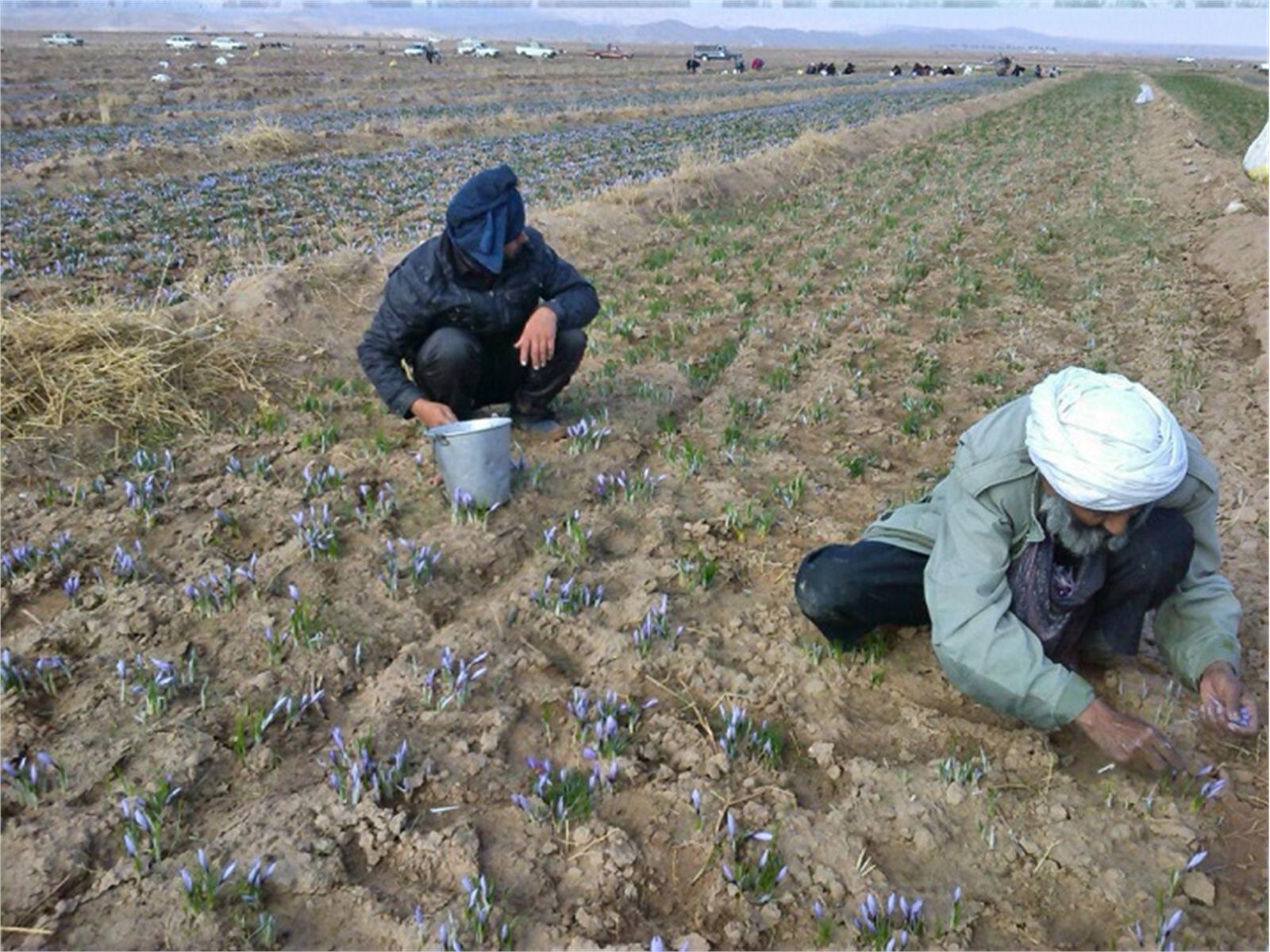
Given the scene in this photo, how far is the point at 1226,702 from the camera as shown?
119 inches

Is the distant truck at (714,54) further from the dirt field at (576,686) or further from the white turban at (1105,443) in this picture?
the white turban at (1105,443)

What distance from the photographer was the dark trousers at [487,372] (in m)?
4.70

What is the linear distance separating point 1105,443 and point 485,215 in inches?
112

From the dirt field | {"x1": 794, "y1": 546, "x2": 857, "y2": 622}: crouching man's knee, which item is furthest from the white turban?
the dirt field

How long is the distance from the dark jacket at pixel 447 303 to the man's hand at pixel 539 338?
0.17 m

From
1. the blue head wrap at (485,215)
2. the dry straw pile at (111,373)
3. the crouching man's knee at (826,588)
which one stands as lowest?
the crouching man's knee at (826,588)

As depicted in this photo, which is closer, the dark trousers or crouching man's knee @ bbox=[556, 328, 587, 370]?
the dark trousers

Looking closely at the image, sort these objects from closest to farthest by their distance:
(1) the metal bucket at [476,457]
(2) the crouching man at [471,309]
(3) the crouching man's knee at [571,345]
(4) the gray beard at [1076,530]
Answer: (4) the gray beard at [1076,530], (1) the metal bucket at [476,457], (2) the crouching man at [471,309], (3) the crouching man's knee at [571,345]

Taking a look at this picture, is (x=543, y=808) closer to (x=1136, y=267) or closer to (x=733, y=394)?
(x=733, y=394)

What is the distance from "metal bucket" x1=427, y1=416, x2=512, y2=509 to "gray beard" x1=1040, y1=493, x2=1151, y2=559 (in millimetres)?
2302

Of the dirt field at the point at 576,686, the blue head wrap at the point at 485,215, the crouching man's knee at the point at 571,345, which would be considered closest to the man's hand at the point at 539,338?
the blue head wrap at the point at 485,215

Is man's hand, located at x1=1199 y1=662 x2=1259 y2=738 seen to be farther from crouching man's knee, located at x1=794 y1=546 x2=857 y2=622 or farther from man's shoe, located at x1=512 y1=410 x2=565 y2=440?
man's shoe, located at x1=512 y1=410 x2=565 y2=440

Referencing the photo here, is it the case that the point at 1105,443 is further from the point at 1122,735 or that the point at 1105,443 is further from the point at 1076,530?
the point at 1122,735

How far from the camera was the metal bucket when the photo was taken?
4.25 meters
